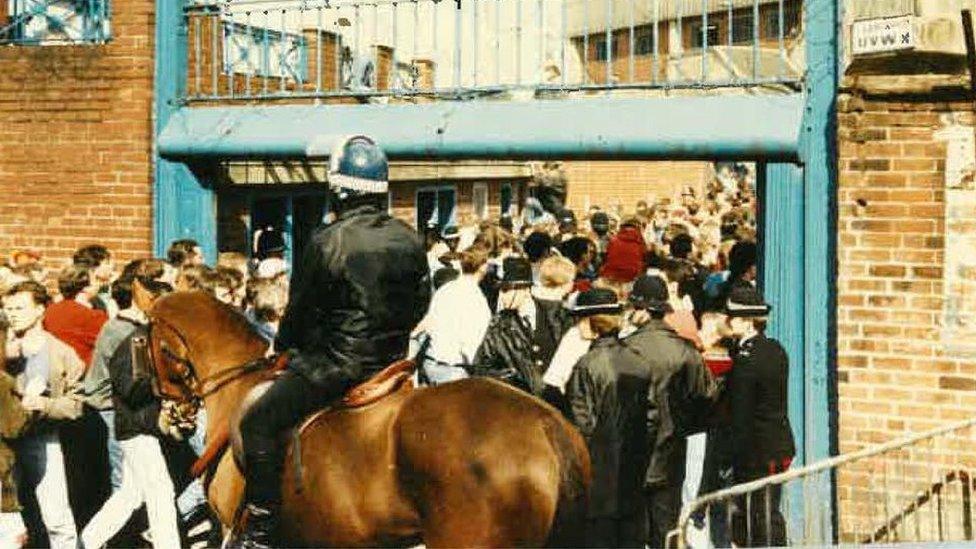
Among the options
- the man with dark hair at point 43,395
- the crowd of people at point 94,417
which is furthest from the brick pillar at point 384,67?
the man with dark hair at point 43,395

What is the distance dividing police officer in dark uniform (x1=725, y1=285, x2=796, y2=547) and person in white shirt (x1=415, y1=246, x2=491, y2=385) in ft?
7.30

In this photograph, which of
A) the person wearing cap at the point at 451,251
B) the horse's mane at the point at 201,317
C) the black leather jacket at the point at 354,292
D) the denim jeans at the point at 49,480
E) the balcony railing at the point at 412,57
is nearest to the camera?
the black leather jacket at the point at 354,292

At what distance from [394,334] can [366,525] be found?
2.92 feet

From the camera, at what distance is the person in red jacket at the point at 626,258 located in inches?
489

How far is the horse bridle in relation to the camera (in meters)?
7.04

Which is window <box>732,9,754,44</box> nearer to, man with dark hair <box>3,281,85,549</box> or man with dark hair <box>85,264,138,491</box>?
man with dark hair <box>85,264,138,491</box>

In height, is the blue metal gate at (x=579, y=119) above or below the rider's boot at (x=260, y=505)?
above

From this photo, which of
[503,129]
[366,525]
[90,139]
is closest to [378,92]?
[503,129]

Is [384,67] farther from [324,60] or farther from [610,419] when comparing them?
[610,419]

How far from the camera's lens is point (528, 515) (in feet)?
19.5

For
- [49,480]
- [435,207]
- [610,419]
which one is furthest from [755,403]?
[435,207]

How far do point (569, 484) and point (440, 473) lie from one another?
563 millimetres

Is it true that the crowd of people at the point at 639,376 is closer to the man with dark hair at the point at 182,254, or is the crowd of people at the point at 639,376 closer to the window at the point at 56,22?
the man with dark hair at the point at 182,254

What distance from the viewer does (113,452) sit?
8852 millimetres
